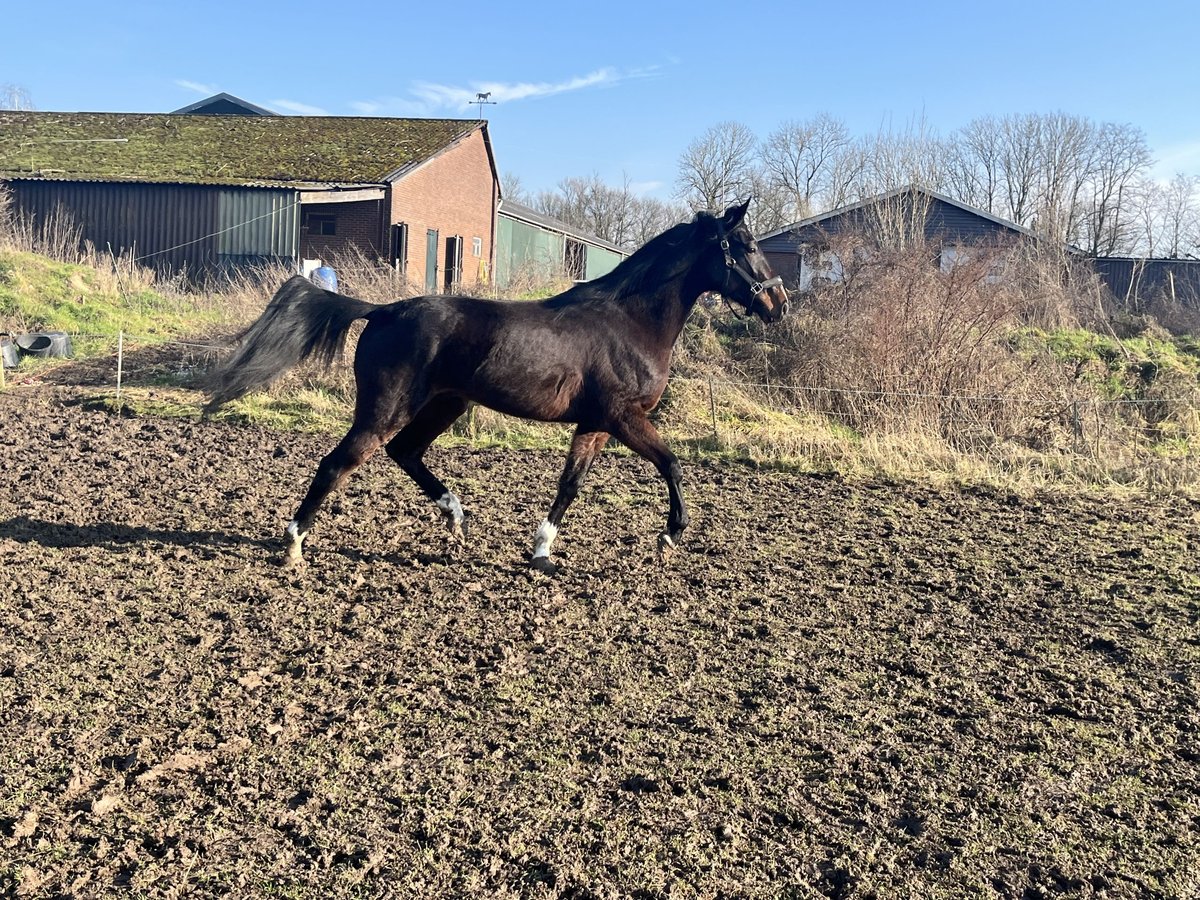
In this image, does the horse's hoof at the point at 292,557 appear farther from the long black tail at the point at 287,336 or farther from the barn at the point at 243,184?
the barn at the point at 243,184

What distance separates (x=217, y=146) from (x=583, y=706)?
85.0 feet

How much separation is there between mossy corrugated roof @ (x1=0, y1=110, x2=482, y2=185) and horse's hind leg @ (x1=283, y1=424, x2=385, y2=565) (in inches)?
772

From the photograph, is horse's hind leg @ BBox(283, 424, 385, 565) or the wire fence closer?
horse's hind leg @ BBox(283, 424, 385, 565)

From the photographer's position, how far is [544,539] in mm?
6188

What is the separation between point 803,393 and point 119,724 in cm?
968

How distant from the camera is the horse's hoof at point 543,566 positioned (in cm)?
605

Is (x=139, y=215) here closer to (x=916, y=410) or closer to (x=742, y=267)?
(x=916, y=410)

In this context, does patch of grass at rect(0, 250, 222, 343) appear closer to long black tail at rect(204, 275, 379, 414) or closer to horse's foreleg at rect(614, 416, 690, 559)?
long black tail at rect(204, 275, 379, 414)

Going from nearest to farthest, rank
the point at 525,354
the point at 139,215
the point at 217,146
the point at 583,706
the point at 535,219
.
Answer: the point at 583,706 → the point at 525,354 → the point at 139,215 → the point at 217,146 → the point at 535,219

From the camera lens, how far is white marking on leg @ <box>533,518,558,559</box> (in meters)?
6.16

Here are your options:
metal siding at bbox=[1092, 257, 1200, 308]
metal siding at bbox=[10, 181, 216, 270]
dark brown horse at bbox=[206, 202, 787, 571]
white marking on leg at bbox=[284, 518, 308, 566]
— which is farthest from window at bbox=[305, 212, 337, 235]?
metal siding at bbox=[1092, 257, 1200, 308]

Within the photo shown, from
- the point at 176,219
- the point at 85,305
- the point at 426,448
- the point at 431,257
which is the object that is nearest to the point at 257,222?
the point at 176,219

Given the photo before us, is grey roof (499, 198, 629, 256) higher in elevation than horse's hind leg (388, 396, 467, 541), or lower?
higher

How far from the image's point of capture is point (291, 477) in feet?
27.5
